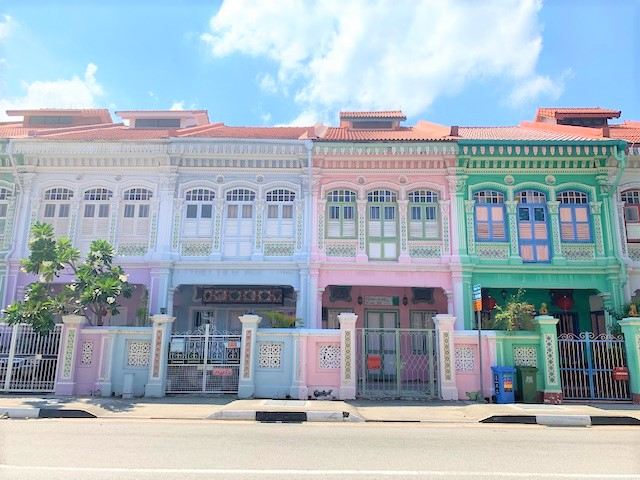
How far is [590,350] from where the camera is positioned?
39.9 ft

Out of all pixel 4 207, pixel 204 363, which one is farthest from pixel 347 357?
pixel 4 207

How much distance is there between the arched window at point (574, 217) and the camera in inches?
620

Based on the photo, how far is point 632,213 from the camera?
1584cm

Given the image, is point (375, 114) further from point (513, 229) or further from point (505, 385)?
point (505, 385)

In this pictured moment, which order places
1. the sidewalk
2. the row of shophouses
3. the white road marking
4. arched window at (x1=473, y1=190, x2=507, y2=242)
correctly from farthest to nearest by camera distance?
arched window at (x1=473, y1=190, x2=507, y2=242)
the row of shophouses
the sidewalk
the white road marking

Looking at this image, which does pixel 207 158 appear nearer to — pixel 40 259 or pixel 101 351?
pixel 40 259

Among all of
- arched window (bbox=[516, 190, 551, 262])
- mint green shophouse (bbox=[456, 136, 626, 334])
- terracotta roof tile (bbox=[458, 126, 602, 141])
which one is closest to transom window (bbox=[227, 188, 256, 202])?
mint green shophouse (bbox=[456, 136, 626, 334])

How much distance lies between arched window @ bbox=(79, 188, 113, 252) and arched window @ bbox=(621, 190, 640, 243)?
16466 mm

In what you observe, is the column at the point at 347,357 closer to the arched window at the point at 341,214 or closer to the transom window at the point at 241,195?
the arched window at the point at 341,214

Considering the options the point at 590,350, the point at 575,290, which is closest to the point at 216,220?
the point at 590,350

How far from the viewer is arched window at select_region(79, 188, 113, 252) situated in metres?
16.0

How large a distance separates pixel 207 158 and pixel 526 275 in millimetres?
10704

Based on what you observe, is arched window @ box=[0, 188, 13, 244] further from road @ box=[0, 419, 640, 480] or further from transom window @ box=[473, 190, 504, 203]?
transom window @ box=[473, 190, 504, 203]

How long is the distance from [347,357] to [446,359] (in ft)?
7.82
